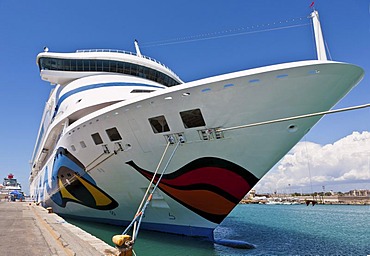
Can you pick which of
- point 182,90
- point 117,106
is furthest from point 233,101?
point 117,106

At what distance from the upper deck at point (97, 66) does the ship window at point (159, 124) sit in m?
8.44

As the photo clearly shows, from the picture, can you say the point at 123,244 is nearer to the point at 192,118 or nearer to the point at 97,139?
the point at 192,118

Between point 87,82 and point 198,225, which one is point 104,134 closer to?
point 198,225

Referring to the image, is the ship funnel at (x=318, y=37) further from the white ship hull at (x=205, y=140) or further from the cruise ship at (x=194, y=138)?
the white ship hull at (x=205, y=140)

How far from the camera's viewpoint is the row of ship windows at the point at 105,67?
16.0m

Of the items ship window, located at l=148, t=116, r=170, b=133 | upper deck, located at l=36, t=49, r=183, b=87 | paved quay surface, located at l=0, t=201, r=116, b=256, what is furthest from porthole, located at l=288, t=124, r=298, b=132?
upper deck, located at l=36, t=49, r=183, b=87

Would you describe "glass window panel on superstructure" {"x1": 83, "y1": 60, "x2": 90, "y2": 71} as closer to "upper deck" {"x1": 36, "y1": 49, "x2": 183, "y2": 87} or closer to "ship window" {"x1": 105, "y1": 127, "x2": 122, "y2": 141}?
"upper deck" {"x1": 36, "y1": 49, "x2": 183, "y2": 87}

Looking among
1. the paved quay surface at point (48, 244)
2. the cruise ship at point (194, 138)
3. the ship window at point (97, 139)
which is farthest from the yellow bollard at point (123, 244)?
the ship window at point (97, 139)

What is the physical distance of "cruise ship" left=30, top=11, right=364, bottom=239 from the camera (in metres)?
6.84

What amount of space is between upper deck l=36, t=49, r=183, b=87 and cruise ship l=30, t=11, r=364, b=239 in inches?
157

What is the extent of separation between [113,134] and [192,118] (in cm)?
332

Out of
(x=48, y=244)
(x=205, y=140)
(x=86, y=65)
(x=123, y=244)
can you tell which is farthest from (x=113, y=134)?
(x=86, y=65)

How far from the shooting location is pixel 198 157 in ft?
27.3

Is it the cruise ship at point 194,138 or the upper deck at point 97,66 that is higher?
the upper deck at point 97,66
